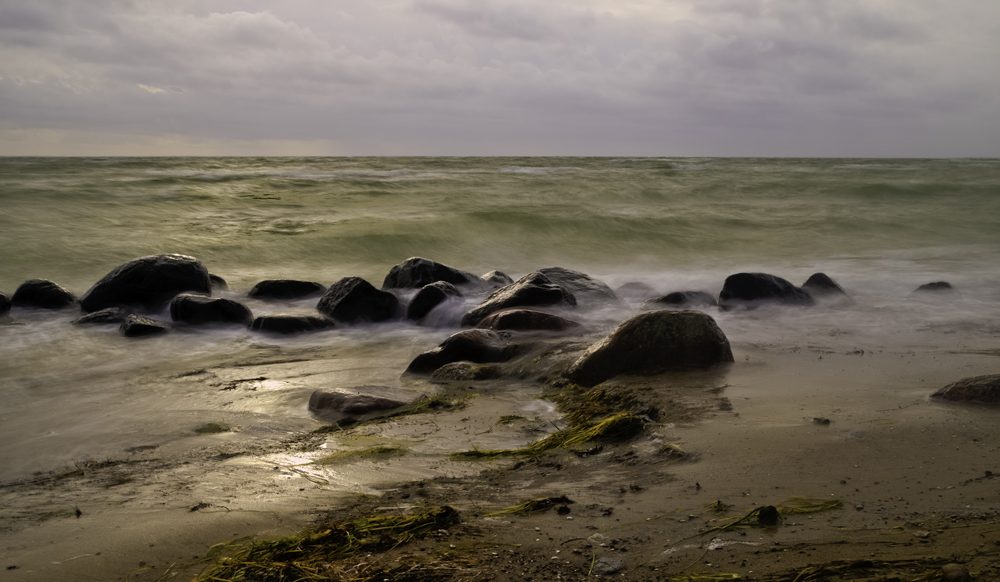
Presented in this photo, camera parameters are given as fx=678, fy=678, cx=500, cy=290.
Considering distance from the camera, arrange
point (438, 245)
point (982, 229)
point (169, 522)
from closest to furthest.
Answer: point (169, 522), point (438, 245), point (982, 229)

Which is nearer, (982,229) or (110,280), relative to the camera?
(110,280)

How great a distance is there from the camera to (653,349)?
4676 mm

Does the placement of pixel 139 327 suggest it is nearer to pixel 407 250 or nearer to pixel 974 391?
pixel 974 391

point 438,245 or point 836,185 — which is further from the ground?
point 836,185

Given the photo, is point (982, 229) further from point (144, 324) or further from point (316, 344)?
point (144, 324)

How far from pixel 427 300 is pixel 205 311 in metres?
2.34

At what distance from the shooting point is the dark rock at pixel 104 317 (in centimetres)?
716

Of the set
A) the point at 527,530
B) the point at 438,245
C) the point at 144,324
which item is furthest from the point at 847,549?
the point at 438,245

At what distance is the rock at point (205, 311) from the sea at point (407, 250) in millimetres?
257

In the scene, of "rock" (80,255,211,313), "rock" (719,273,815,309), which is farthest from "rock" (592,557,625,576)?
"rock" (80,255,211,313)

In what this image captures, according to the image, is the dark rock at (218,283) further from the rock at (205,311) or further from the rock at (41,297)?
the rock at (205,311)

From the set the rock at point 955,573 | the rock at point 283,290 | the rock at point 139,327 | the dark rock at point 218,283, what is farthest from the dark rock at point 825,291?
the dark rock at point 218,283

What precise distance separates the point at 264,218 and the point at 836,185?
64.1 feet

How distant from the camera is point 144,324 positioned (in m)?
6.76
